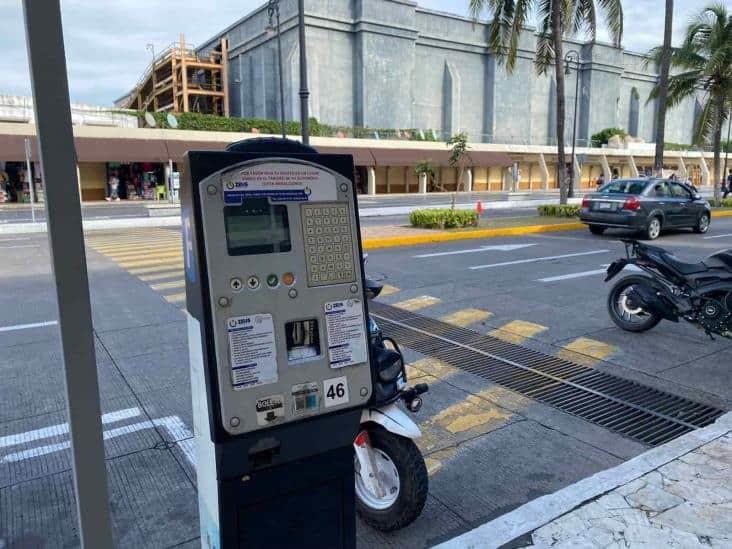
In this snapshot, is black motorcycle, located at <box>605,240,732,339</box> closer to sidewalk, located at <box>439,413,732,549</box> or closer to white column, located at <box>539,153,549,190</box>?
sidewalk, located at <box>439,413,732,549</box>

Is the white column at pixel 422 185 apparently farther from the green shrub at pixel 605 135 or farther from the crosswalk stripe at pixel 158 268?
the crosswalk stripe at pixel 158 268

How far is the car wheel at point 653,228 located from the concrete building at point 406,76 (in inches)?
1146

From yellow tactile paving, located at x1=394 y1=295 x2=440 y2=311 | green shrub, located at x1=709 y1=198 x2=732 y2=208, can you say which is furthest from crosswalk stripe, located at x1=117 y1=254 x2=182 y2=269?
green shrub, located at x1=709 y1=198 x2=732 y2=208

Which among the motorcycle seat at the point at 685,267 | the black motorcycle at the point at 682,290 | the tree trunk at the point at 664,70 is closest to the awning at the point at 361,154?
the tree trunk at the point at 664,70

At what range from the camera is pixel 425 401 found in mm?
4582

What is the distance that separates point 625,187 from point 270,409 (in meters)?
15.0

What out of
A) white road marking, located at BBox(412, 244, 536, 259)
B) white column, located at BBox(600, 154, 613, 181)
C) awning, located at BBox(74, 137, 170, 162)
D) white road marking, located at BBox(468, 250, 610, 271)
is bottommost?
white road marking, located at BBox(468, 250, 610, 271)

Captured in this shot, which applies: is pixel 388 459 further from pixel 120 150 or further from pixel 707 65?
pixel 120 150

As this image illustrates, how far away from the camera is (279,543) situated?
2.13m

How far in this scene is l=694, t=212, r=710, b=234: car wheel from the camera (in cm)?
1614

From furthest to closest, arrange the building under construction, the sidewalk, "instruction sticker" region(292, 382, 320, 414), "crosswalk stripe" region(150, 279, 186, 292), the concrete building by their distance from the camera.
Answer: the building under construction < the concrete building < "crosswalk stripe" region(150, 279, 186, 292) < the sidewalk < "instruction sticker" region(292, 382, 320, 414)

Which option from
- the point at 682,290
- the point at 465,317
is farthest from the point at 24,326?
the point at 682,290

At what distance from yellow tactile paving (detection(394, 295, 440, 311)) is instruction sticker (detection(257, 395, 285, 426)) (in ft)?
18.6

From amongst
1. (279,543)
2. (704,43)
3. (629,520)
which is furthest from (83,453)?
(704,43)
